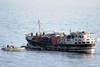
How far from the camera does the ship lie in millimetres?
125812

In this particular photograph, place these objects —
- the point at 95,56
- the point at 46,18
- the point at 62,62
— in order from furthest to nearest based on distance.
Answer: the point at 46,18
the point at 95,56
the point at 62,62

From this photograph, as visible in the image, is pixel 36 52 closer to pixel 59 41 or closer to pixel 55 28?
pixel 59 41

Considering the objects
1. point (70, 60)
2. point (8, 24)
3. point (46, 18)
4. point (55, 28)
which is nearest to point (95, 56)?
point (70, 60)

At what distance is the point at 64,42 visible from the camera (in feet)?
423

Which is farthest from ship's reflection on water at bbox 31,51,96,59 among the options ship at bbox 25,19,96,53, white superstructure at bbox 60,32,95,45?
white superstructure at bbox 60,32,95,45

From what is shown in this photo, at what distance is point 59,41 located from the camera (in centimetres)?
13012

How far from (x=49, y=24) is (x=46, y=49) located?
45.6 metres

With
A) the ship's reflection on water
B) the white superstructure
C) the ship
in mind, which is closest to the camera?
the ship's reflection on water

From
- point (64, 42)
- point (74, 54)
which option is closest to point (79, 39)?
point (64, 42)

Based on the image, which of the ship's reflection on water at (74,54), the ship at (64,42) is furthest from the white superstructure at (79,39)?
the ship's reflection on water at (74,54)

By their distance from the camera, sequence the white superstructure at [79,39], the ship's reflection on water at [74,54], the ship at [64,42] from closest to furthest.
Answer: the ship's reflection on water at [74,54], the ship at [64,42], the white superstructure at [79,39]

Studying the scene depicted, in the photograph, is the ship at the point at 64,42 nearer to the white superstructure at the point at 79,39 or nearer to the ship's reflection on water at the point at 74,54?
the white superstructure at the point at 79,39

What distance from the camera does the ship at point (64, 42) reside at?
413ft

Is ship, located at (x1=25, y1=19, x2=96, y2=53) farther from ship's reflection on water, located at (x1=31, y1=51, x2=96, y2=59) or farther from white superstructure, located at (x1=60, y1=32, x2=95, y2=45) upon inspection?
ship's reflection on water, located at (x1=31, y1=51, x2=96, y2=59)
